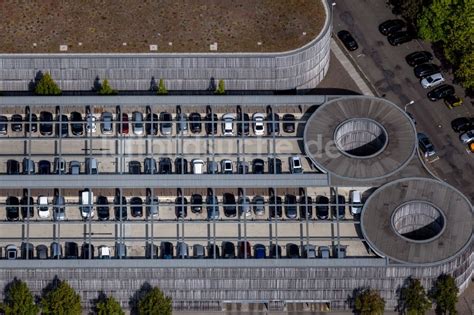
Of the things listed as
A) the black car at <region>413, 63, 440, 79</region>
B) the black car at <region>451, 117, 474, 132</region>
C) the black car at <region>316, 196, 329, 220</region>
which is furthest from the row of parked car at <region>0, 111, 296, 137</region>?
the black car at <region>451, 117, 474, 132</region>

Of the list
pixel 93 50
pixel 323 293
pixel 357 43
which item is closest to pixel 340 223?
pixel 323 293

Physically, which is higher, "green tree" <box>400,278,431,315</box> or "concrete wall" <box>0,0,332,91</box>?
"concrete wall" <box>0,0,332,91</box>

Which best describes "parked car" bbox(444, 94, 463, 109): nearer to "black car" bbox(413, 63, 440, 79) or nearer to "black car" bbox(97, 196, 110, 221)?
"black car" bbox(413, 63, 440, 79)

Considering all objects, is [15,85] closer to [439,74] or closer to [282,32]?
[282,32]

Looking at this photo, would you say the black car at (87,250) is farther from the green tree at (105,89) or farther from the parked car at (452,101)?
the parked car at (452,101)

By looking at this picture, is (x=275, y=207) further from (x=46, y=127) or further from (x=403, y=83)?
(x=46, y=127)

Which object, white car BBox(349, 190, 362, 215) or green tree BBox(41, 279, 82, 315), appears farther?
white car BBox(349, 190, 362, 215)

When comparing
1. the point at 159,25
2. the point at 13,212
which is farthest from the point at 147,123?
the point at 13,212
